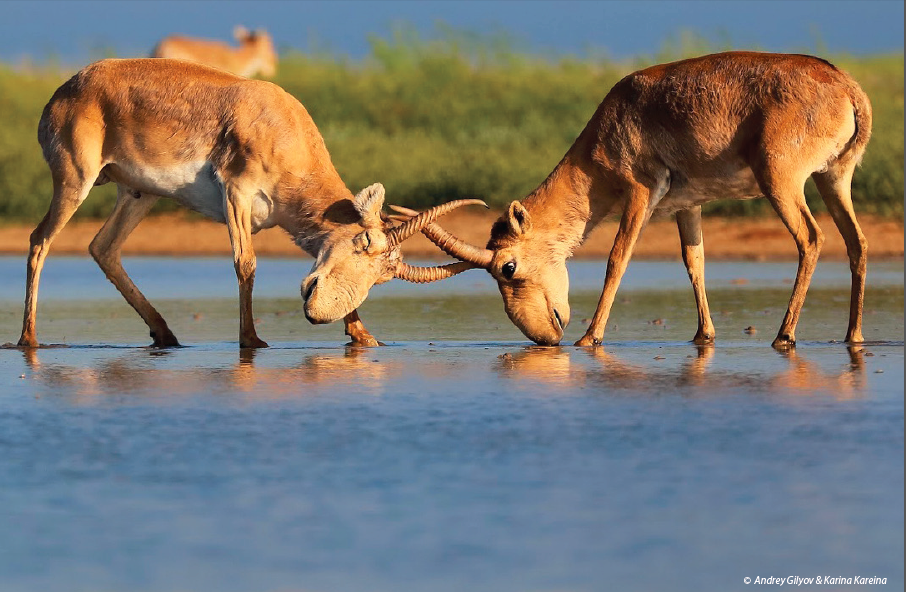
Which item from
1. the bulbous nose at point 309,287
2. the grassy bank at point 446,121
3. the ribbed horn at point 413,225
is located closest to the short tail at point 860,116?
the ribbed horn at point 413,225

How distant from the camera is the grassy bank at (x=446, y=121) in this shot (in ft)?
73.5

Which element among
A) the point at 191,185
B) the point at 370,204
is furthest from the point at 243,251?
the point at 370,204

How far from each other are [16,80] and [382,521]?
26.1 metres

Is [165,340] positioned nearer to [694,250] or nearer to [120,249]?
[120,249]

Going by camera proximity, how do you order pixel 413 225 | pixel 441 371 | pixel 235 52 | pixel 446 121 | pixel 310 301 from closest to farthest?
pixel 441 371
pixel 310 301
pixel 413 225
pixel 446 121
pixel 235 52

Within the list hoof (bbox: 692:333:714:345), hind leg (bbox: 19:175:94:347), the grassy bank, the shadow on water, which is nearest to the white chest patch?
hind leg (bbox: 19:175:94:347)

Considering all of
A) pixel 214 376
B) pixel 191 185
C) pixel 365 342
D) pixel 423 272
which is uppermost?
pixel 191 185

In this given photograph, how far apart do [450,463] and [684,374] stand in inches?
110

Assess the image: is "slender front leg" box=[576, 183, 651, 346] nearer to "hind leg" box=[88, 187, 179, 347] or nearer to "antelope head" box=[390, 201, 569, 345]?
"antelope head" box=[390, 201, 569, 345]

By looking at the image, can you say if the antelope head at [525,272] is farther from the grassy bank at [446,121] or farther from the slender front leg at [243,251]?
the grassy bank at [446,121]

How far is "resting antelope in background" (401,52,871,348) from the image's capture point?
33.5 ft

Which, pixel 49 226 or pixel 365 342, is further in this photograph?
pixel 49 226

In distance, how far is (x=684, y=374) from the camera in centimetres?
889

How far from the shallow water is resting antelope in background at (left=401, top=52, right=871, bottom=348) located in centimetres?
48
